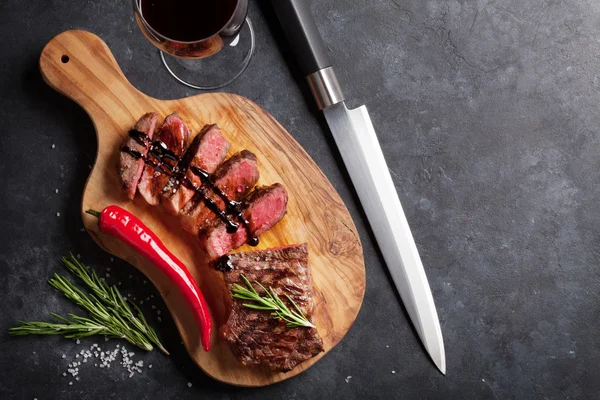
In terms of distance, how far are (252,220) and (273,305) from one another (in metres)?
0.58

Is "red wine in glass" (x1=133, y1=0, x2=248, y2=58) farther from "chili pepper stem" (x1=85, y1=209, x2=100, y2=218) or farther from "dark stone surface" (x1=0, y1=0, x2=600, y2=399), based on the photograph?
"chili pepper stem" (x1=85, y1=209, x2=100, y2=218)

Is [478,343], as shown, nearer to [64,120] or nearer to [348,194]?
[348,194]

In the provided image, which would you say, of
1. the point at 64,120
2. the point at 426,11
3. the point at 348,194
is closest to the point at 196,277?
the point at 348,194

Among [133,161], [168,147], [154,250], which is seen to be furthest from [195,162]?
[154,250]

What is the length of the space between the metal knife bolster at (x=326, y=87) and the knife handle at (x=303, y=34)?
0.12ft

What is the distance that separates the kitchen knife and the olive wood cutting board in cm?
23

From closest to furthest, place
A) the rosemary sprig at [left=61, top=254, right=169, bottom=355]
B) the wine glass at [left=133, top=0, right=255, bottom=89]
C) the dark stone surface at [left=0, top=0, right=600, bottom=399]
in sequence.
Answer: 1. the wine glass at [left=133, top=0, right=255, bottom=89]
2. the rosemary sprig at [left=61, top=254, right=169, bottom=355]
3. the dark stone surface at [left=0, top=0, right=600, bottom=399]

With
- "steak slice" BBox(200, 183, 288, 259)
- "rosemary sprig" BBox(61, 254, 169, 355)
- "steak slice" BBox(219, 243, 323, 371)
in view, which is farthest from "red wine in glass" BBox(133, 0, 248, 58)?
"rosemary sprig" BBox(61, 254, 169, 355)

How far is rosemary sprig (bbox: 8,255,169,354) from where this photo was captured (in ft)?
12.9

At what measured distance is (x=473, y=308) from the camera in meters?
4.14

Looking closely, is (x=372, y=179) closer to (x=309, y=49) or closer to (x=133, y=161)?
(x=309, y=49)

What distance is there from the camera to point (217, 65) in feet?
13.5

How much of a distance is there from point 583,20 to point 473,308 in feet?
7.50

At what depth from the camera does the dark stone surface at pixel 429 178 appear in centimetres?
407
